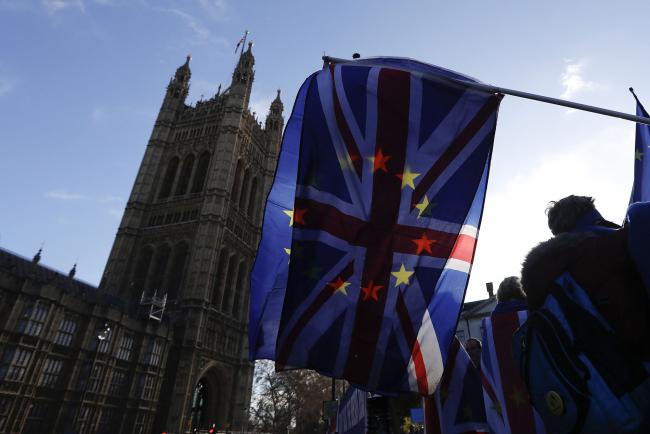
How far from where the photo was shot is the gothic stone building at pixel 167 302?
25.1 meters

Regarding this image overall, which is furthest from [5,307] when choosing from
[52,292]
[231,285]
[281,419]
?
[281,419]

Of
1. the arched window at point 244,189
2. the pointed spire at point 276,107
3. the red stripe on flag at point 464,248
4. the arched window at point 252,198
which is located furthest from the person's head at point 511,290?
the pointed spire at point 276,107

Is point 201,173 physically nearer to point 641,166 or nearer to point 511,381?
point 641,166

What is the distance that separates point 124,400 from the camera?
30.0 m

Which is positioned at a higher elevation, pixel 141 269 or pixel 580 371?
pixel 141 269

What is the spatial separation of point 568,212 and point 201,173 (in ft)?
163

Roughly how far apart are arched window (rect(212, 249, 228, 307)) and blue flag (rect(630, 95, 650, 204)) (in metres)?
39.6

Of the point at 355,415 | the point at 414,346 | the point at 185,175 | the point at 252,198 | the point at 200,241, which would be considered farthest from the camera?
the point at 252,198

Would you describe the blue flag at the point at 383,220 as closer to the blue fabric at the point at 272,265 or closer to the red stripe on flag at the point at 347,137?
the red stripe on flag at the point at 347,137

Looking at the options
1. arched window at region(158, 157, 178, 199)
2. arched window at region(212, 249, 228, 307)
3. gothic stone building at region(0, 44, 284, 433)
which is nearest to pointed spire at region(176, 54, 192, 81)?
gothic stone building at region(0, 44, 284, 433)

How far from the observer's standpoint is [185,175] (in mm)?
49250

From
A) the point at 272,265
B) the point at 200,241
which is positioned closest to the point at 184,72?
the point at 200,241

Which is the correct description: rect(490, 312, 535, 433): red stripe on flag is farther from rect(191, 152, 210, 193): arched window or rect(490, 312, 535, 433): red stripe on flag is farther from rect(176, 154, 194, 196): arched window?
rect(176, 154, 194, 196): arched window

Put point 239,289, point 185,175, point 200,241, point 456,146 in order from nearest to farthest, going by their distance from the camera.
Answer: point 456,146 < point 200,241 < point 239,289 < point 185,175
